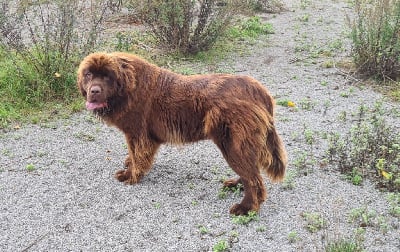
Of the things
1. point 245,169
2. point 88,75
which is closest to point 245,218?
point 245,169

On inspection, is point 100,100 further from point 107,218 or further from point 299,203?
point 299,203

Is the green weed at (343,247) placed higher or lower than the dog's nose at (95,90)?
lower

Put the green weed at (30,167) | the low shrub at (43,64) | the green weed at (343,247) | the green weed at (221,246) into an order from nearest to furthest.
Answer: the green weed at (343,247) → the green weed at (221,246) → the green weed at (30,167) → the low shrub at (43,64)

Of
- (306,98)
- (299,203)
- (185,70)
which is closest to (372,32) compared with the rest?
(306,98)

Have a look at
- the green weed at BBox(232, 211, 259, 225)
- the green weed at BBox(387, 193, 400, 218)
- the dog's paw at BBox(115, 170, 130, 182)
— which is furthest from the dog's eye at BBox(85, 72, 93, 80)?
the green weed at BBox(387, 193, 400, 218)

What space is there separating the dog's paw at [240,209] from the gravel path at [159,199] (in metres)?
0.08

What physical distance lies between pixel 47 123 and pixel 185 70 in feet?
9.09

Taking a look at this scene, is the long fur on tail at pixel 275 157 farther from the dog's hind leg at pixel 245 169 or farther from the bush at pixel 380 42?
the bush at pixel 380 42

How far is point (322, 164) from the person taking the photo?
18.7ft

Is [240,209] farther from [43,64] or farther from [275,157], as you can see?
[43,64]

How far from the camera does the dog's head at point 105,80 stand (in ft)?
15.9

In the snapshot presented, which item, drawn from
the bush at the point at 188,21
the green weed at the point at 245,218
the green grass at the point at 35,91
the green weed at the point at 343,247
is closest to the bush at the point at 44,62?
the green grass at the point at 35,91

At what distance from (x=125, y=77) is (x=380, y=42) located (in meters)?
5.07

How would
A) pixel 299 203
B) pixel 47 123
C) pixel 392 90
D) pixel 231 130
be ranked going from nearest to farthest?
pixel 231 130 < pixel 299 203 < pixel 47 123 < pixel 392 90
